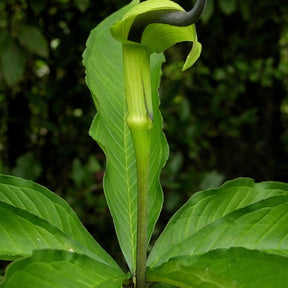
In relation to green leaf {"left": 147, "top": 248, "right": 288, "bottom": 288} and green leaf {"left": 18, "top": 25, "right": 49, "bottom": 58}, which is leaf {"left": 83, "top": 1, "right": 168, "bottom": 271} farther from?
green leaf {"left": 18, "top": 25, "right": 49, "bottom": 58}

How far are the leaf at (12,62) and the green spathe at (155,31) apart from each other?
95 cm

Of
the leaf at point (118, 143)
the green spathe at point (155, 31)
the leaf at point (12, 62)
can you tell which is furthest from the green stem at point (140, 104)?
the leaf at point (12, 62)

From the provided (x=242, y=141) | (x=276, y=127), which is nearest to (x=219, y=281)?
(x=242, y=141)

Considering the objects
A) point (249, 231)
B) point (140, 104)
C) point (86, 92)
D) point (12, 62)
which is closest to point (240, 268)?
point (249, 231)

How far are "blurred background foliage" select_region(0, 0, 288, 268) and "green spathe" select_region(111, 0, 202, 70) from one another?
649 mm

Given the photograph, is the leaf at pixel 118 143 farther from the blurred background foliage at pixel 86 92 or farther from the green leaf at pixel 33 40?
the green leaf at pixel 33 40

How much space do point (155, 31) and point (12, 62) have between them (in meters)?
1.01

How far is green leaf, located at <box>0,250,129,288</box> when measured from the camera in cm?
46

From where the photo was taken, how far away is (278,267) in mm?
507

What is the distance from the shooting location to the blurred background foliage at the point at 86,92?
1.49m

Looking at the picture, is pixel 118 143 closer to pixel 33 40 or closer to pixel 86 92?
pixel 33 40

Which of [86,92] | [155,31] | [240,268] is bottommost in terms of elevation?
[86,92]

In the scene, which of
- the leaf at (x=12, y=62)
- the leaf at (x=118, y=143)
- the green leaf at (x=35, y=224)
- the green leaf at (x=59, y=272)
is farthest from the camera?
the leaf at (x=12, y=62)

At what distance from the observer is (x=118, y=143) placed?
0.73 m
